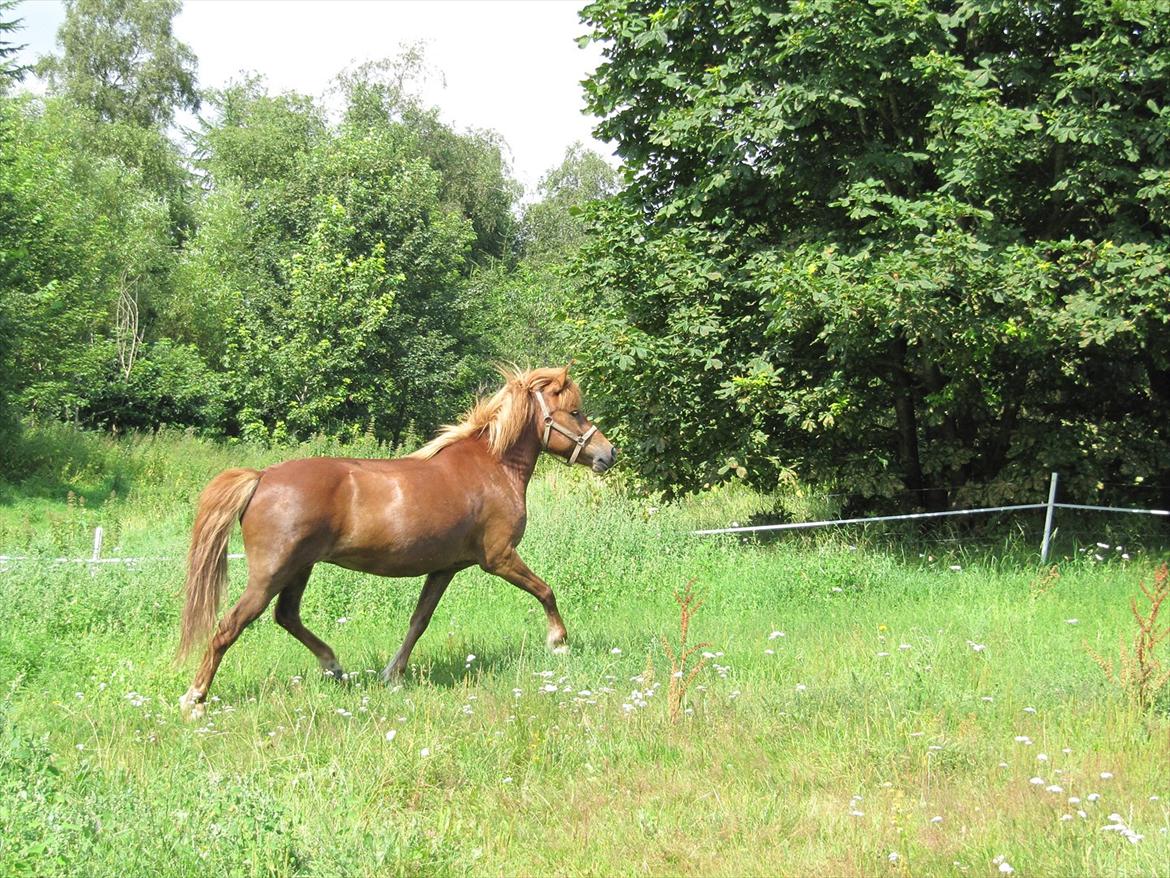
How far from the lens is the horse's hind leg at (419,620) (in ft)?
25.3

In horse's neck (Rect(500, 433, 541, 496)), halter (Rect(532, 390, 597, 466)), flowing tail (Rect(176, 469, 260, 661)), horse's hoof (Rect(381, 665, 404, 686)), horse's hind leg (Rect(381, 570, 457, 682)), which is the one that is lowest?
Result: horse's hoof (Rect(381, 665, 404, 686))

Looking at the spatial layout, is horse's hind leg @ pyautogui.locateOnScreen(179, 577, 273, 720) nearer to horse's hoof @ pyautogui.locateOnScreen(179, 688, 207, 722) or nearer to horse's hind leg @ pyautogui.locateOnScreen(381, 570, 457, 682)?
horse's hoof @ pyautogui.locateOnScreen(179, 688, 207, 722)

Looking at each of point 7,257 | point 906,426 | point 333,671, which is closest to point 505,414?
point 333,671

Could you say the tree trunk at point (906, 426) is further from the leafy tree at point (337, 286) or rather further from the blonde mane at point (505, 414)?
the leafy tree at point (337, 286)

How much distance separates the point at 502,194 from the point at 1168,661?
43582 mm

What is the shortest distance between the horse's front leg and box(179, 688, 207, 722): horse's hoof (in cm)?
216

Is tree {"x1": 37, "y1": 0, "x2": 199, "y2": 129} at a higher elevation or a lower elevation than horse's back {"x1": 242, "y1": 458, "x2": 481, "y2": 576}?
higher

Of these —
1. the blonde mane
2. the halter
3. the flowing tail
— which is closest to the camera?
the flowing tail

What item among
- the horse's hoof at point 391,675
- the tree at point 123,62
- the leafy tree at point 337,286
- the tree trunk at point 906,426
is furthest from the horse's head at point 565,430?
the tree at point 123,62

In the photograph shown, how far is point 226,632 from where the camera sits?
6941mm

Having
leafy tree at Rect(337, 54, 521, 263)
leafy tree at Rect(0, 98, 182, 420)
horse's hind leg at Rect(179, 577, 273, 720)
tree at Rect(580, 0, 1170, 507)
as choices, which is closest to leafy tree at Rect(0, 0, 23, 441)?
leafy tree at Rect(0, 98, 182, 420)

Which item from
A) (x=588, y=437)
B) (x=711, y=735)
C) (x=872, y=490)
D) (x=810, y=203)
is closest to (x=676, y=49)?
(x=810, y=203)

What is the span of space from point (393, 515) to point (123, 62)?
48.2 metres

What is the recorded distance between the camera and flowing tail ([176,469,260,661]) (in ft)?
23.0
